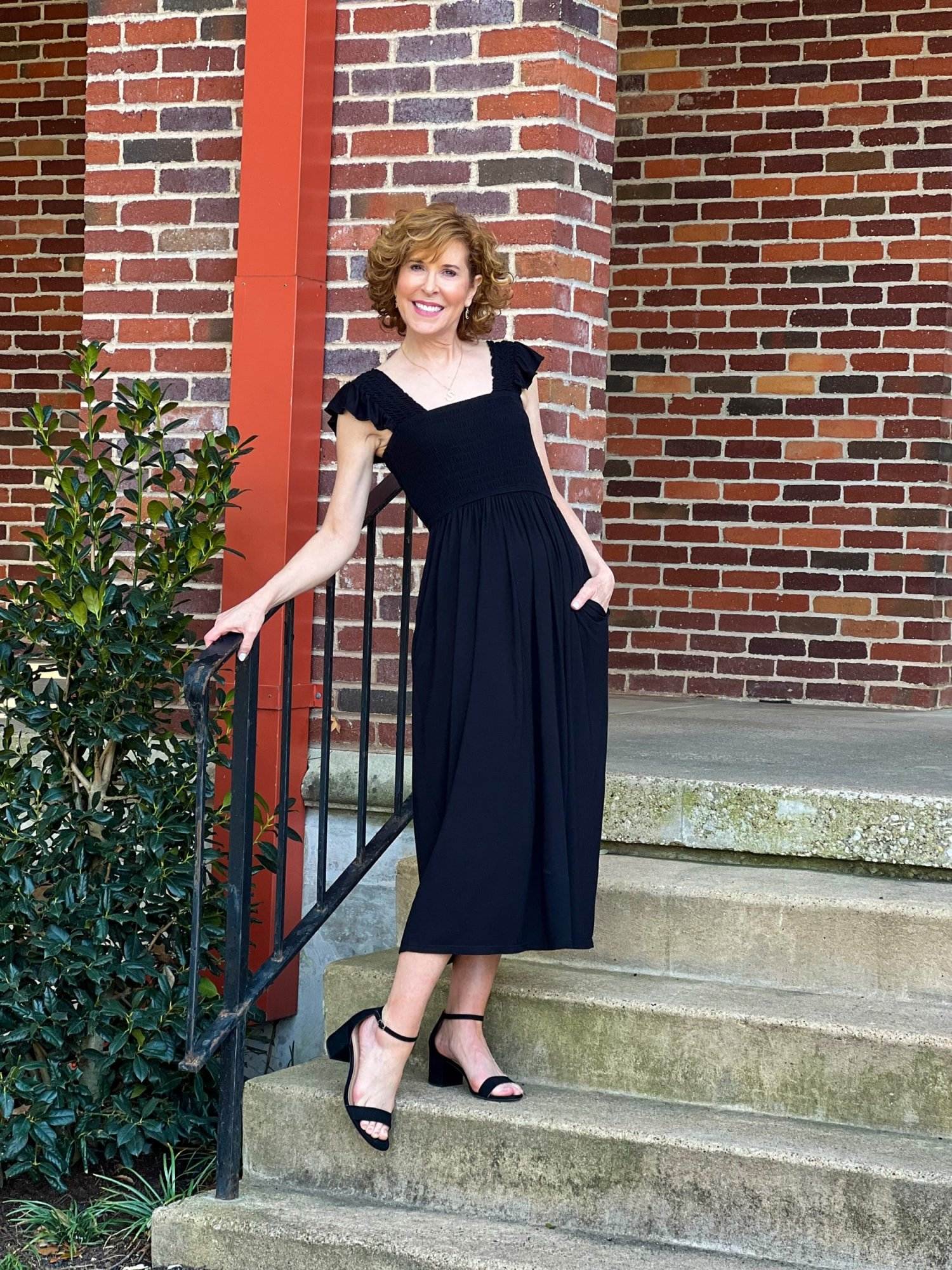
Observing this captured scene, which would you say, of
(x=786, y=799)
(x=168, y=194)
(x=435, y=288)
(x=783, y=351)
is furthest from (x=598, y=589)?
(x=783, y=351)

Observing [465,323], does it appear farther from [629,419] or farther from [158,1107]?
[629,419]

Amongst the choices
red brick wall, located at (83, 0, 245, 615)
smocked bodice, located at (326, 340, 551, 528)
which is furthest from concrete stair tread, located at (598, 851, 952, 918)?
red brick wall, located at (83, 0, 245, 615)

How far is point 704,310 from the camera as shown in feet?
19.1

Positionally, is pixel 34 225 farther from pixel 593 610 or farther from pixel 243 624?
pixel 593 610

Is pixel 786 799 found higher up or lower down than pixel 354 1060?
higher up

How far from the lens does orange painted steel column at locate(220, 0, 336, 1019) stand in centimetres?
402

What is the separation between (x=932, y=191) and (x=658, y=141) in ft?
3.10

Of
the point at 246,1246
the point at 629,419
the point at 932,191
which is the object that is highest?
the point at 932,191

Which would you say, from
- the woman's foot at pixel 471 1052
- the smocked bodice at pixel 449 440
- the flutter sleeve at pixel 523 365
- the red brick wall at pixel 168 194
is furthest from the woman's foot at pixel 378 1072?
the red brick wall at pixel 168 194

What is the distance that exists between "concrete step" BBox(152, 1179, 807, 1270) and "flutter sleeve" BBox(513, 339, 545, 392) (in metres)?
1.54

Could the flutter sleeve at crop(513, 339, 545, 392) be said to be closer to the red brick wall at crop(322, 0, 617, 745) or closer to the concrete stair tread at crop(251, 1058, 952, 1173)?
the red brick wall at crop(322, 0, 617, 745)

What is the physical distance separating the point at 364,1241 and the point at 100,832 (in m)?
1.16

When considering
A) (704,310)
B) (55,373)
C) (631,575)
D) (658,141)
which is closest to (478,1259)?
(631,575)

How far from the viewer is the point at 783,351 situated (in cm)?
→ 573
